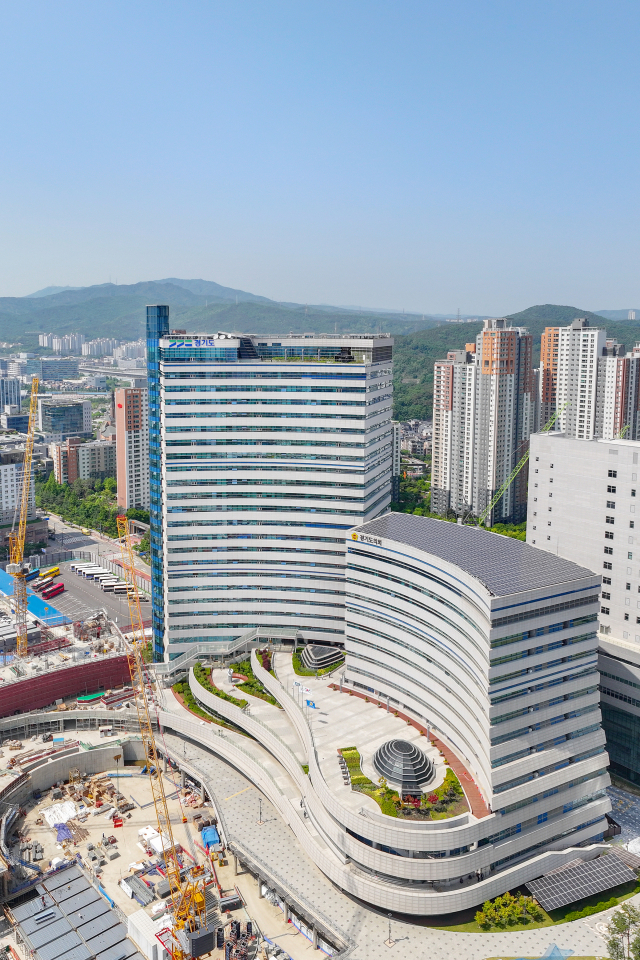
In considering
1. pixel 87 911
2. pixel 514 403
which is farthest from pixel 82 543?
pixel 87 911

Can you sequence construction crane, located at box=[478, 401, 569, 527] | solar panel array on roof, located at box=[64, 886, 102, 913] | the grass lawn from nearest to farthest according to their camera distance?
the grass lawn < solar panel array on roof, located at box=[64, 886, 102, 913] < construction crane, located at box=[478, 401, 569, 527]

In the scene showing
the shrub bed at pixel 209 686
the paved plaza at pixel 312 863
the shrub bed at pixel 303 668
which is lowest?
the paved plaza at pixel 312 863

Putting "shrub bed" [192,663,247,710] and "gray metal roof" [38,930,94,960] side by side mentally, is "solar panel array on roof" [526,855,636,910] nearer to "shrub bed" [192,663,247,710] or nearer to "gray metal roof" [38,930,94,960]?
"shrub bed" [192,663,247,710]

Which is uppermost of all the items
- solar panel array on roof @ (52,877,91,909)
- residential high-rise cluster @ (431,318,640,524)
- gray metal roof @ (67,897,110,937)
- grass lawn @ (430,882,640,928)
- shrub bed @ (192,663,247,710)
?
residential high-rise cluster @ (431,318,640,524)

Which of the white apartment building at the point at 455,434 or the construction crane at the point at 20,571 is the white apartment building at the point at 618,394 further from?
the construction crane at the point at 20,571

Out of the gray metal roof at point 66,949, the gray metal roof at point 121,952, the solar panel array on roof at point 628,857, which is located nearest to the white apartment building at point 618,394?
the solar panel array on roof at point 628,857

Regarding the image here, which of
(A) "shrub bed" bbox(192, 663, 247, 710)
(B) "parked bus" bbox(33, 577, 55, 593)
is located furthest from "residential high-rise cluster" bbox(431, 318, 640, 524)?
(A) "shrub bed" bbox(192, 663, 247, 710)
